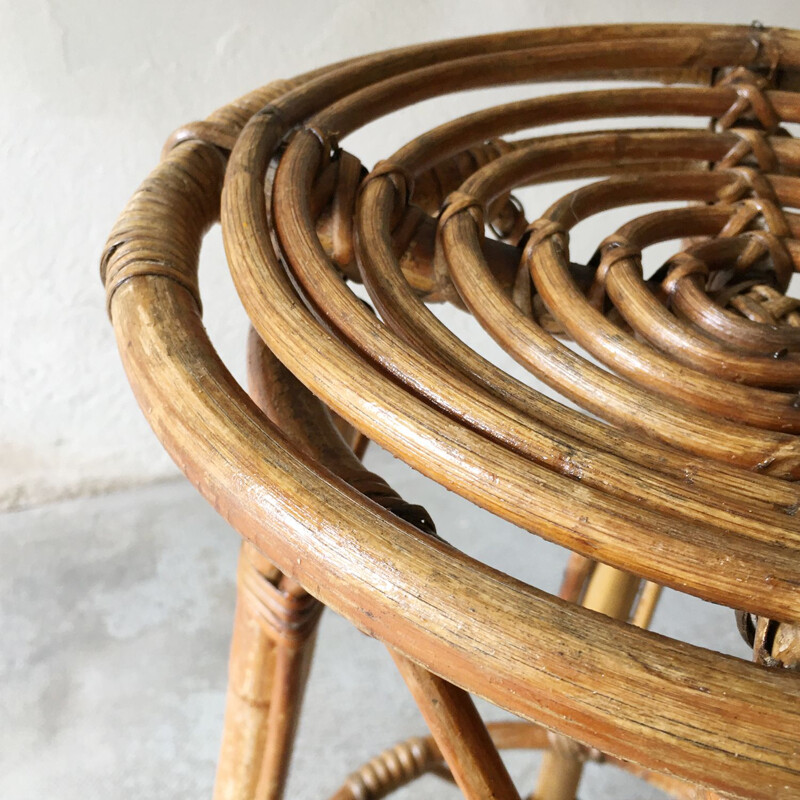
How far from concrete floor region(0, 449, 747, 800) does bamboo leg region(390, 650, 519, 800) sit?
716mm

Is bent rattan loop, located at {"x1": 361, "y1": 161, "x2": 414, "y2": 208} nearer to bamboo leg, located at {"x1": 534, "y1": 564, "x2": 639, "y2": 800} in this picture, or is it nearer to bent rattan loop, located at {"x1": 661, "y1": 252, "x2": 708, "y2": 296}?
bent rattan loop, located at {"x1": 661, "y1": 252, "x2": 708, "y2": 296}

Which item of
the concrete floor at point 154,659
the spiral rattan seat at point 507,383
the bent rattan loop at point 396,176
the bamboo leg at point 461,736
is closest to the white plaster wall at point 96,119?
the concrete floor at point 154,659

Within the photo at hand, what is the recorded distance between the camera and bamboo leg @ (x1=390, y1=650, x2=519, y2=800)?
12.2 inches

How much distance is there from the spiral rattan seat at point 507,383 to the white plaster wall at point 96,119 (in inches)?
26.9

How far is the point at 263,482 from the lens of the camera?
0.24 metres

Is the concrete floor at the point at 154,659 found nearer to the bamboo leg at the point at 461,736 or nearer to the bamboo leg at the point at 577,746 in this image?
the bamboo leg at the point at 577,746

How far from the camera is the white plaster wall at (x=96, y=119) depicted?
3.46 feet

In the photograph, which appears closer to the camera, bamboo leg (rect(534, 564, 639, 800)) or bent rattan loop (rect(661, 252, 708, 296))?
bent rattan loop (rect(661, 252, 708, 296))

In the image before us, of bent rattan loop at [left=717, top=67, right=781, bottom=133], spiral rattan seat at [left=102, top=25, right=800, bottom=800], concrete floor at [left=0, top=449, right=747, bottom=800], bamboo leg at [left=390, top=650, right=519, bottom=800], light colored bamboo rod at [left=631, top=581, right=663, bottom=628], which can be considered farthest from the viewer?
concrete floor at [left=0, top=449, right=747, bottom=800]

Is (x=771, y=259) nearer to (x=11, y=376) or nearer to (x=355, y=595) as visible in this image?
(x=355, y=595)

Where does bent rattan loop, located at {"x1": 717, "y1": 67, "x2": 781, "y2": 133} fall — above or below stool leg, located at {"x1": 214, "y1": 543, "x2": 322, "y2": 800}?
above

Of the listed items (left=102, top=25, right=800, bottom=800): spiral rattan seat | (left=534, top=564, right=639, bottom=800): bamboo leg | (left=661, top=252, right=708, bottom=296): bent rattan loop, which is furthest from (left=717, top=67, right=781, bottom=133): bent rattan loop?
(left=534, top=564, right=639, bottom=800): bamboo leg

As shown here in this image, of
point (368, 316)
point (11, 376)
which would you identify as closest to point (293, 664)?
point (368, 316)

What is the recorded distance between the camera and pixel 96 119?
1.10 meters
